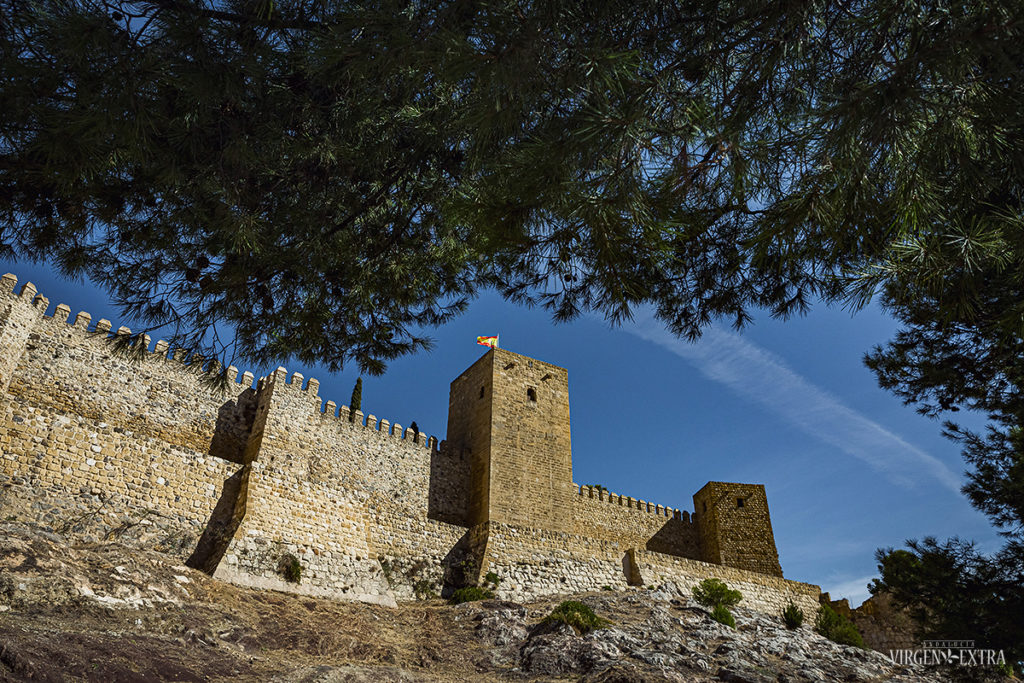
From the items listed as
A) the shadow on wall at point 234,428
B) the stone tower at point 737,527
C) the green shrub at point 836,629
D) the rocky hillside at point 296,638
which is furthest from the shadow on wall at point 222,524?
the stone tower at point 737,527

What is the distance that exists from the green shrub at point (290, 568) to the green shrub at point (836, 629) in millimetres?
12566

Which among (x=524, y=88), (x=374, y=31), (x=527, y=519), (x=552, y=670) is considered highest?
(x=527, y=519)

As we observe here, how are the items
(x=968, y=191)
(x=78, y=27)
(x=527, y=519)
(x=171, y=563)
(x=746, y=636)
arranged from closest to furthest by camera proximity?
(x=78, y=27), (x=968, y=191), (x=171, y=563), (x=746, y=636), (x=527, y=519)

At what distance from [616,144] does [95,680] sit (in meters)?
5.73

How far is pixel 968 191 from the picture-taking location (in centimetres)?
390

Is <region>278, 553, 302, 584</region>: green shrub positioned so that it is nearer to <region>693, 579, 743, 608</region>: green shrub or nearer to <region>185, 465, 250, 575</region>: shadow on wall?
<region>185, 465, 250, 575</region>: shadow on wall

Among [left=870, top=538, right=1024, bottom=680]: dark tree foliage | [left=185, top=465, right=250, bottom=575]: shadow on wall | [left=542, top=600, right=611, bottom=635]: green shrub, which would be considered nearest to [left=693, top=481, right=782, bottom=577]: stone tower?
[left=542, top=600, right=611, bottom=635]: green shrub

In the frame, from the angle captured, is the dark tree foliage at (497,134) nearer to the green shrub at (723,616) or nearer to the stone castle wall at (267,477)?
the stone castle wall at (267,477)

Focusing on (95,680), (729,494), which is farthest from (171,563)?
(729,494)

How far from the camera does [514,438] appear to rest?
741 inches

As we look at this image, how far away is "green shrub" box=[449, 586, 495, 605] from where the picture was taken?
13.0 m

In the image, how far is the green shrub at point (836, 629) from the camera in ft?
50.1

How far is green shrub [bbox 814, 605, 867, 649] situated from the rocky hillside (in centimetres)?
377

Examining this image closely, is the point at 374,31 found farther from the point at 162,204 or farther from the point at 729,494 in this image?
the point at 729,494
